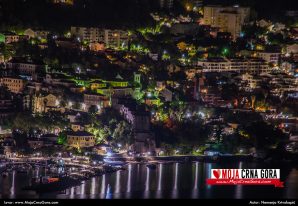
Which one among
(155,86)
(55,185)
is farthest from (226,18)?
(55,185)

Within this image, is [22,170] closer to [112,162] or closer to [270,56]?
[112,162]

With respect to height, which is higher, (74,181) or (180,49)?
(180,49)

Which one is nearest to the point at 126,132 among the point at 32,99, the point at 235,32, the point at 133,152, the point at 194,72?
the point at 133,152

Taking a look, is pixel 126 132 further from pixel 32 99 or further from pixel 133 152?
pixel 32 99

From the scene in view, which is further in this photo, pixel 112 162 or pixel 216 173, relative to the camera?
pixel 112 162

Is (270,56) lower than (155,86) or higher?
higher

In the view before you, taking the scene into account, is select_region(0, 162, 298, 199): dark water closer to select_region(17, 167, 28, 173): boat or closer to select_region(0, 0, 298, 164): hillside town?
select_region(17, 167, 28, 173): boat
